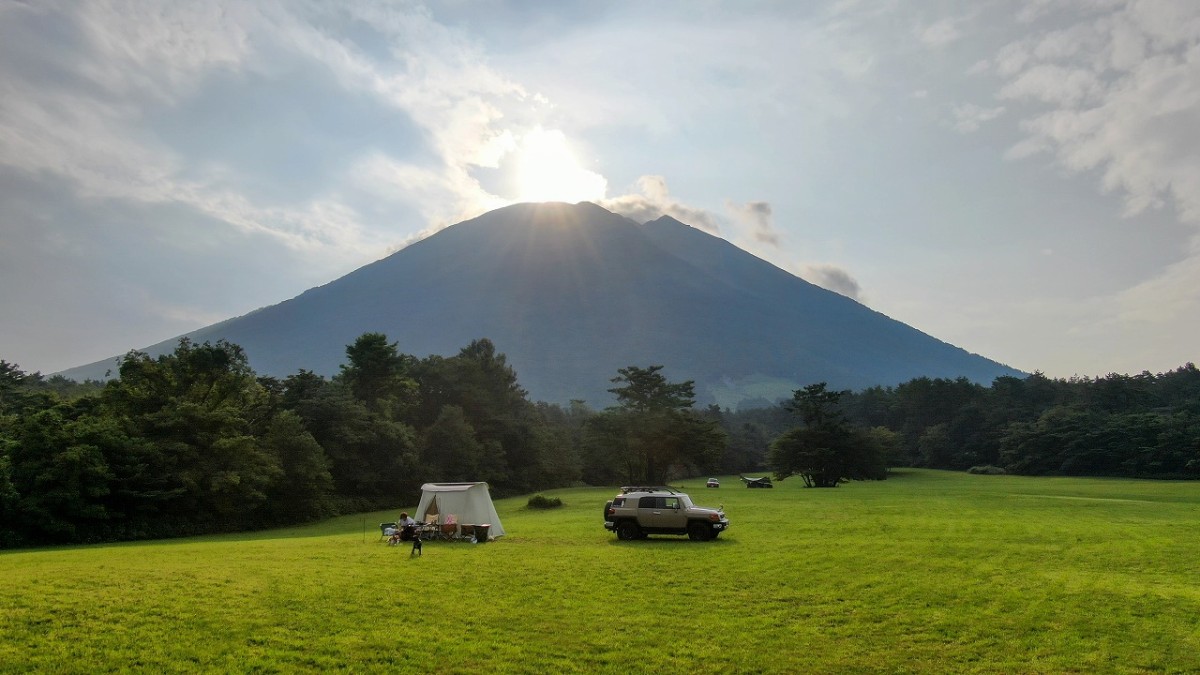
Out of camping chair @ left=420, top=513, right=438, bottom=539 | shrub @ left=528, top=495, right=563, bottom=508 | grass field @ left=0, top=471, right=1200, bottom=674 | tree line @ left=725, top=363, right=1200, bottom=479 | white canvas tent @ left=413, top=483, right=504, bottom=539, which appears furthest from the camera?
tree line @ left=725, top=363, right=1200, bottom=479

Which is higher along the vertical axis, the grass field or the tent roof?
the tent roof

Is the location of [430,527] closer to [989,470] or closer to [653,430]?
[653,430]

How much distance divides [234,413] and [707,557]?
34.3 m

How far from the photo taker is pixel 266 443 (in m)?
45.7

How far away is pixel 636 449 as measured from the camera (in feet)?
235

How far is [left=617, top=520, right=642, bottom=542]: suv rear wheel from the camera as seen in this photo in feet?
83.6

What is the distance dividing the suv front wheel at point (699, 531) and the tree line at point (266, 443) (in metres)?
28.5

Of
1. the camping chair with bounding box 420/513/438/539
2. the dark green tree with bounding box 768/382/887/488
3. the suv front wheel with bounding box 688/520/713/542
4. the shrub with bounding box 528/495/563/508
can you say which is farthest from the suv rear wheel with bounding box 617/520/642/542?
the dark green tree with bounding box 768/382/887/488

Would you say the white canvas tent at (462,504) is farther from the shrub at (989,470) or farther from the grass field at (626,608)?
the shrub at (989,470)

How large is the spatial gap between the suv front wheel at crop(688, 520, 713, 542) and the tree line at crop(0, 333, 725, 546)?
93.4 feet

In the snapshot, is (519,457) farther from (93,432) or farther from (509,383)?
(93,432)

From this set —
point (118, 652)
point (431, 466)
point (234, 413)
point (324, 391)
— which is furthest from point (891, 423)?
point (118, 652)

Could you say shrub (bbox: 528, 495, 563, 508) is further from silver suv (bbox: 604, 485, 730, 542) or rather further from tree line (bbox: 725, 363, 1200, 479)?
tree line (bbox: 725, 363, 1200, 479)

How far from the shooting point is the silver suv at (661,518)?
25.0 meters
